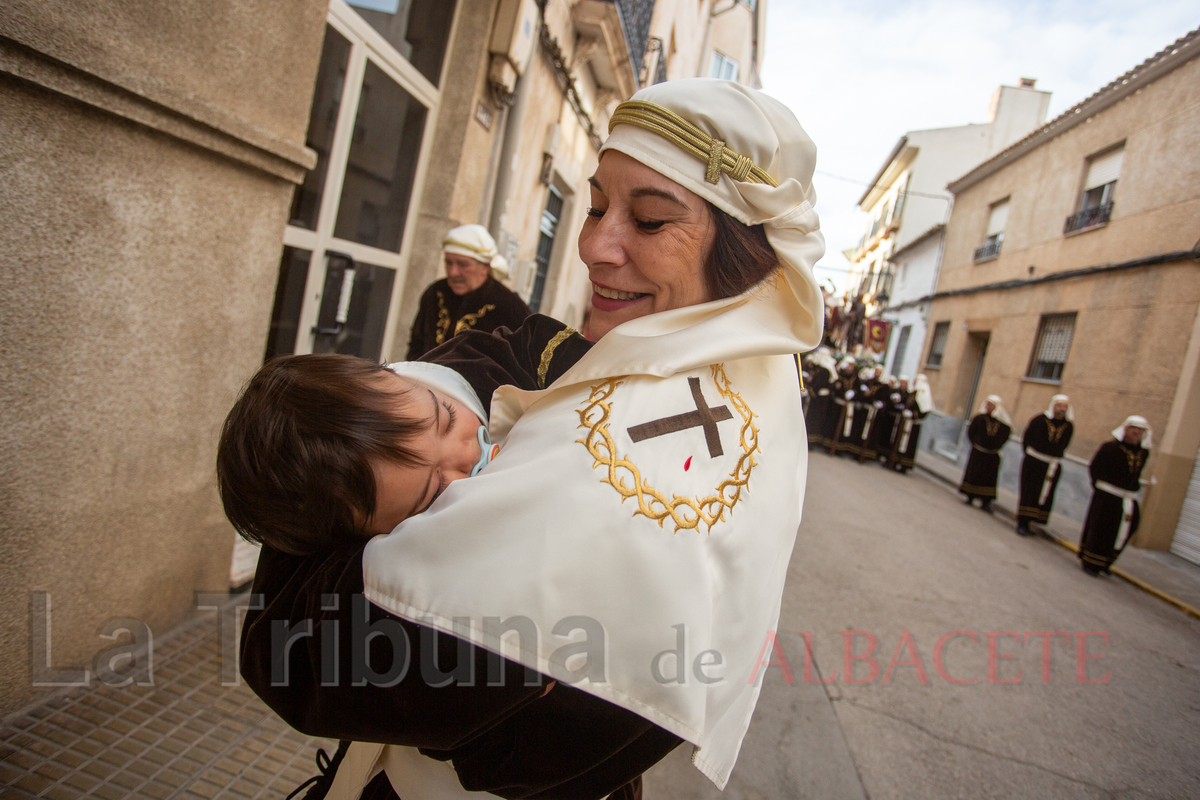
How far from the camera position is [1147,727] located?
4020 mm

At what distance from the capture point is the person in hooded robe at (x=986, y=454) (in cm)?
1126

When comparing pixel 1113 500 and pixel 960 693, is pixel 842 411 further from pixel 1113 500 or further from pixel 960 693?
pixel 960 693

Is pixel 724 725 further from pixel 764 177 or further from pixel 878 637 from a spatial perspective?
pixel 878 637

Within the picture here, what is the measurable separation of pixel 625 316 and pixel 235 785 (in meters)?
2.27

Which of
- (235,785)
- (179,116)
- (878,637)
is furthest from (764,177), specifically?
(878,637)

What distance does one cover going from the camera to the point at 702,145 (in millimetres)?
1125

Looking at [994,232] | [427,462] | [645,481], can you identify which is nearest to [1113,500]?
[645,481]

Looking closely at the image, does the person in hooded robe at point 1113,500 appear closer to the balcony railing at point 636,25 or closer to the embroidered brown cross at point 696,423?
the balcony railing at point 636,25

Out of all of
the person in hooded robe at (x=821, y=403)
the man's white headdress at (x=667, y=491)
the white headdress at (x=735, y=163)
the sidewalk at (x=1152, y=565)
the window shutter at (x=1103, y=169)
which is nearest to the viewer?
the man's white headdress at (x=667, y=491)

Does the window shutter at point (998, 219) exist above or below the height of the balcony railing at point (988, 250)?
above

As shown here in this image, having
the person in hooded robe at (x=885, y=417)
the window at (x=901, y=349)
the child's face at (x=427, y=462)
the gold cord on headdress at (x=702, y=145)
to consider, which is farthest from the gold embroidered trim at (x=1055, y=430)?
the window at (x=901, y=349)

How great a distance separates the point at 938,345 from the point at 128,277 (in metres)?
21.3

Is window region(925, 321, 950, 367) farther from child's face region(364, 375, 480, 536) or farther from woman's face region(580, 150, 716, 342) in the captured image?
child's face region(364, 375, 480, 536)

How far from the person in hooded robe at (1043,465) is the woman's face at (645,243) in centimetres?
1097
